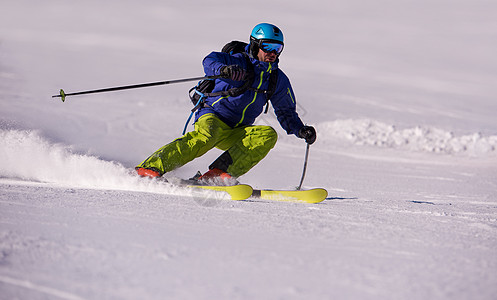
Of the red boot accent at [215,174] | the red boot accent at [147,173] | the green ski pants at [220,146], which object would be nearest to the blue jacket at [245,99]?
the green ski pants at [220,146]

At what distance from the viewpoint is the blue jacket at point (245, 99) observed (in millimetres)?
4880

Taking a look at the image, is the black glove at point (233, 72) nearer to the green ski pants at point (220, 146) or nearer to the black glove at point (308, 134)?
the green ski pants at point (220, 146)

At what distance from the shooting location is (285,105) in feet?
17.5

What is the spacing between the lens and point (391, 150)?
11.5 meters

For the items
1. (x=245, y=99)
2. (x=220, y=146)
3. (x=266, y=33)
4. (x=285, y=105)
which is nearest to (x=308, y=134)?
(x=285, y=105)

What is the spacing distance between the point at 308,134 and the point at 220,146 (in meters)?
0.90

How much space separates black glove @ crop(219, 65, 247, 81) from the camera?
4508 millimetres

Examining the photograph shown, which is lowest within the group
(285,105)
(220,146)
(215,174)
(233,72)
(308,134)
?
(215,174)

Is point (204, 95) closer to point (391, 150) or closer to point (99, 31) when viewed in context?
point (391, 150)

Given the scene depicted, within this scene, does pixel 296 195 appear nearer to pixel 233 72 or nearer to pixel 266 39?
pixel 233 72

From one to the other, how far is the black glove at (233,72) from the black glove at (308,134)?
907mm

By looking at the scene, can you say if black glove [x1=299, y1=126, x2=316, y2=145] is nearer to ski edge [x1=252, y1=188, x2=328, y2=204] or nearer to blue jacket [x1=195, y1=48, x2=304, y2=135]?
blue jacket [x1=195, y1=48, x2=304, y2=135]

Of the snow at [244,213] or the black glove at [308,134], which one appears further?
the black glove at [308,134]

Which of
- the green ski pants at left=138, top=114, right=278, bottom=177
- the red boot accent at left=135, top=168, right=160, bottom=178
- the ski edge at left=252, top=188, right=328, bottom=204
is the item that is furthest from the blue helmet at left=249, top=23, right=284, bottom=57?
the red boot accent at left=135, top=168, right=160, bottom=178
